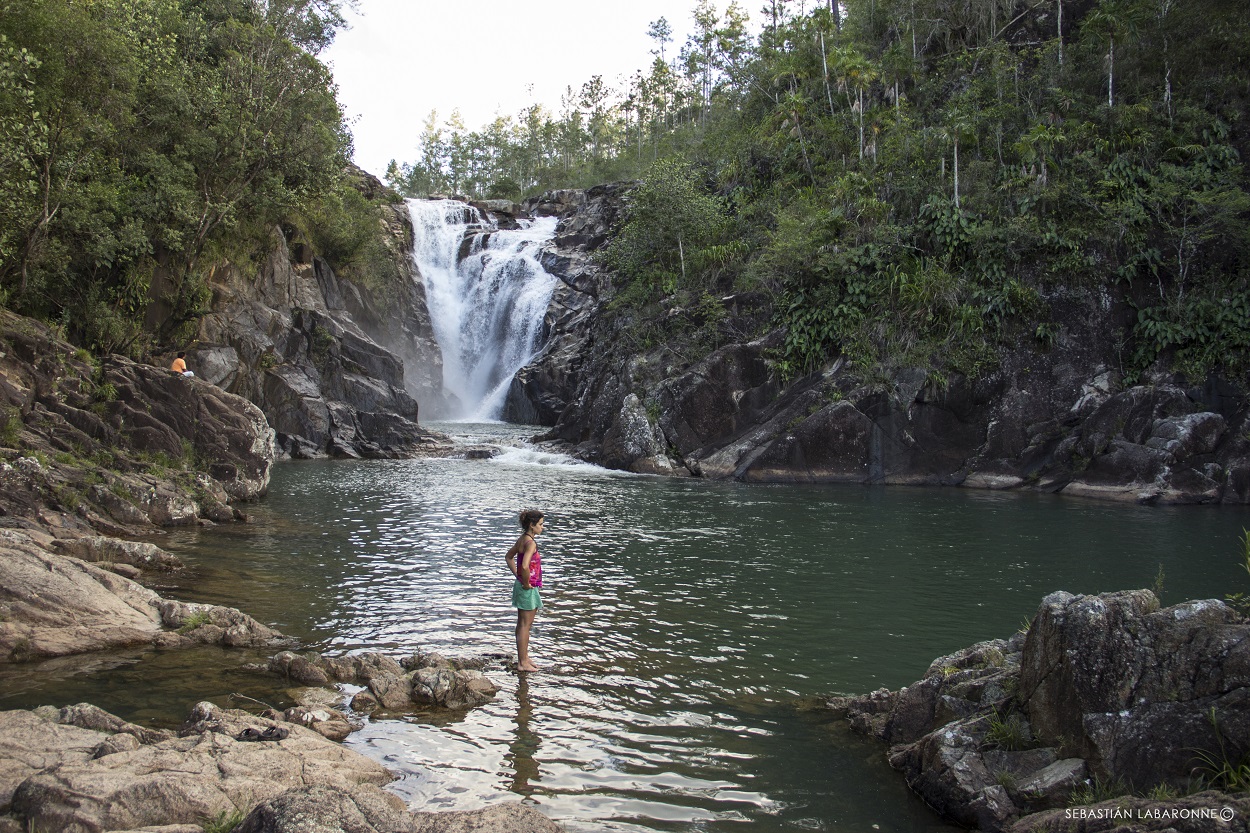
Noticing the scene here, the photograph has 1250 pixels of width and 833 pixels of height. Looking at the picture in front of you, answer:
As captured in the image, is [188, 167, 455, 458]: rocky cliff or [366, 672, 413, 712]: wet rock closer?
[366, 672, 413, 712]: wet rock

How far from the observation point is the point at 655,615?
11.1 metres

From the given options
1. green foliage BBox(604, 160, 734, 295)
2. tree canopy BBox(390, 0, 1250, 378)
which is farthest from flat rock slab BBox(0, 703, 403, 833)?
green foliage BBox(604, 160, 734, 295)

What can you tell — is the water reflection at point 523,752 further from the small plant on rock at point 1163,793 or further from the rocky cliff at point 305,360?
the rocky cliff at point 305,360

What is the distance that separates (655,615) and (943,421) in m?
20.2

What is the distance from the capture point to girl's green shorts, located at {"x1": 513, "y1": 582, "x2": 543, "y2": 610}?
8.91m

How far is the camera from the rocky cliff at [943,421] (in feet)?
78.6

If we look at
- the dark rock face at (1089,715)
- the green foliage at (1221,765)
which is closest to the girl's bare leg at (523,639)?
the dark rock face at (1089,715)

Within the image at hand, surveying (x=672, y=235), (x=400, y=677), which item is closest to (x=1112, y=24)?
(x=672, y=235)

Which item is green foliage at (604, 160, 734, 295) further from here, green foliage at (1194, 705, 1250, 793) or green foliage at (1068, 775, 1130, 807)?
green foliage at (1194, 705, 1250, 793)

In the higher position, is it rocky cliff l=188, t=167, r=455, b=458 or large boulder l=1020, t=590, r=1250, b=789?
rocky cliff l=188, t=167, r=455, b=458

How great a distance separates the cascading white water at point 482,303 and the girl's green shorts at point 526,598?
36.8m

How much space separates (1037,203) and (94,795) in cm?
3290

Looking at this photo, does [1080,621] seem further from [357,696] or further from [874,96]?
[874,96]

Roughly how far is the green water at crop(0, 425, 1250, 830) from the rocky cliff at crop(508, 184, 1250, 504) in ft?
9.67
